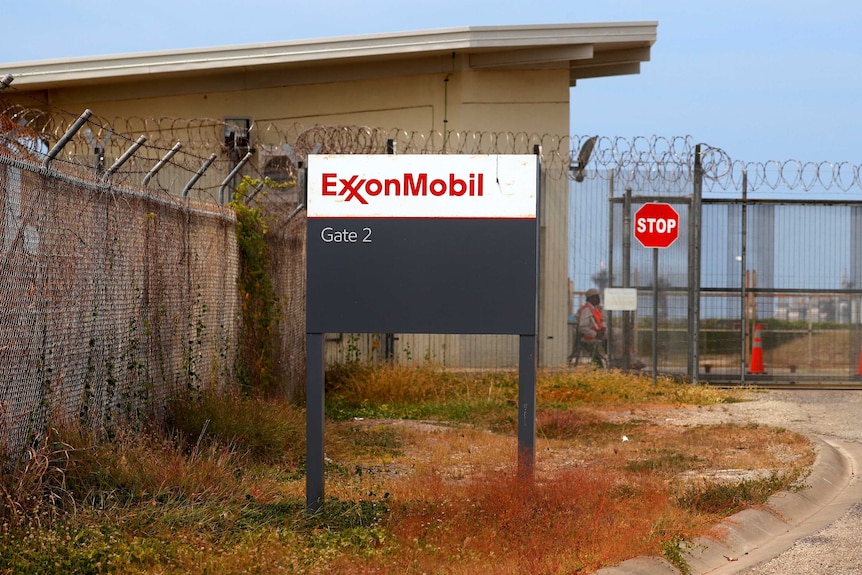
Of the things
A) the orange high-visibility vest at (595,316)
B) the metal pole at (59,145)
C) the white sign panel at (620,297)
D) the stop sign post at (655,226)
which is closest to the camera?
the metal pole at (59,145)

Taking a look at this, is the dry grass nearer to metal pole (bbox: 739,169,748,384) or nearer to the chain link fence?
the chain link fence

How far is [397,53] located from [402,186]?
13.2m

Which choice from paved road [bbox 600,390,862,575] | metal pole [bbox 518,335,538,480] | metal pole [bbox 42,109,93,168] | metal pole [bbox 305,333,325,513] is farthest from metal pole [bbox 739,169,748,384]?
metal pole [bbox 42,109,93,168]

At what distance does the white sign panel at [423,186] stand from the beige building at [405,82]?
1124cm

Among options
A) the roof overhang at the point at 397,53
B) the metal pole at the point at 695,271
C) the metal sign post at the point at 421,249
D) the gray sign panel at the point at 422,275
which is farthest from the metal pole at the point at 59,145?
the roof overhang at the point at 397,53

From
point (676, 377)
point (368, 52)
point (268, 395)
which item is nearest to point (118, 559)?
point (268, 395)

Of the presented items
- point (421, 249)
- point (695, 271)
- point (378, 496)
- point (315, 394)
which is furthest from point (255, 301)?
point (695, 271)

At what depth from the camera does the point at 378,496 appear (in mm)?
8469

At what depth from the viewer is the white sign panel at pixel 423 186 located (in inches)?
313

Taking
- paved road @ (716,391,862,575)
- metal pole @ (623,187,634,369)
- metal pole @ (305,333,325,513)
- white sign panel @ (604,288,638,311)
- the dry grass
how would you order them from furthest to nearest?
metal pole @ (623,187,634,369)
white sign panel @ (604,288,638,311)
metal pole @ (305,333,325,513)
paved road @ (716,391,862,575)
the dry grass

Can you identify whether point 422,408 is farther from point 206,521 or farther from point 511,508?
point 206,521

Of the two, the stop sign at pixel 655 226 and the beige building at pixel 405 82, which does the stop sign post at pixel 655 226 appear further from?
the beige building at pixel 405 82

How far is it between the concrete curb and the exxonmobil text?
2710mm

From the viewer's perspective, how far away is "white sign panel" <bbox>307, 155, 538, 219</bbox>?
7945 mm
